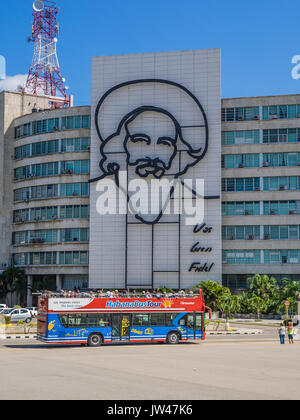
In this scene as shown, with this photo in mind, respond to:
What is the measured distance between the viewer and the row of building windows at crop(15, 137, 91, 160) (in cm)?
9269

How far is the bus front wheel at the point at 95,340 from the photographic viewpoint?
4603cm

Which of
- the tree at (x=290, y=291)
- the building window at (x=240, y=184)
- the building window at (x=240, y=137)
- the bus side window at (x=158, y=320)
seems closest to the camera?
the bus side window at (x=158, y=320)

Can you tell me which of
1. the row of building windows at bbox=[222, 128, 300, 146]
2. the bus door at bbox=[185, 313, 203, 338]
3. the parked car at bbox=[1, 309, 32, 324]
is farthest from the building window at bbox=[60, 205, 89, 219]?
the bus door at bbox=[185, 313, 203, 338]

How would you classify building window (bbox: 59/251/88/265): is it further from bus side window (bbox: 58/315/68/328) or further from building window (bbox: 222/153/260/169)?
bus side window (bbox: 58/315/68/328)

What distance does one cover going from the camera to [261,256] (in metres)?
86.8

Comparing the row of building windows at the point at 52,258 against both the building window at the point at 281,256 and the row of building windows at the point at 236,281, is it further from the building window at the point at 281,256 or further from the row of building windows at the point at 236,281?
the building window at the point at 281,256

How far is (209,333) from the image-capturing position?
60750 millimetres

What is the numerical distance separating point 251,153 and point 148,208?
52.5 ft

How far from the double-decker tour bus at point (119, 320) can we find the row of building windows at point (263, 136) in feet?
141

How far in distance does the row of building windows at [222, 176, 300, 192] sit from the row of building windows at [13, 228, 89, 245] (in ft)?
69.1

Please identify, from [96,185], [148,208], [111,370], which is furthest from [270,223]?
[111,370]

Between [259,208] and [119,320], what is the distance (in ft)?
147

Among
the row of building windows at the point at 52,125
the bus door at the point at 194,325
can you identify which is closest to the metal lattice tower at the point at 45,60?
the row of building windows at the point at 52,125
